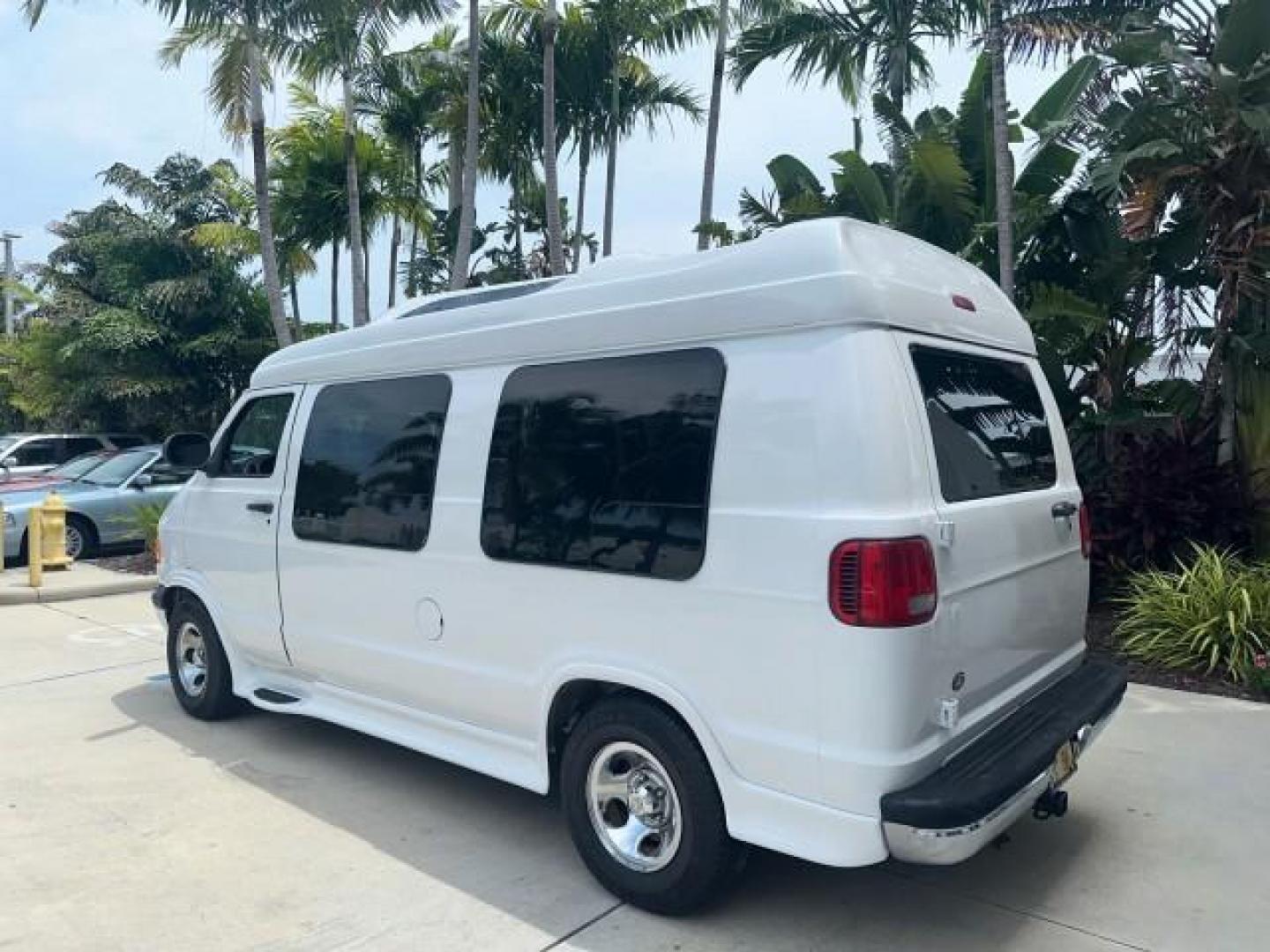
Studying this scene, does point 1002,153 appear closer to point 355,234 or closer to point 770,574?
point 770,574

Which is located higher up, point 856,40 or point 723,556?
point 856,40

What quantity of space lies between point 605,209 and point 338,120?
A: 197 inches

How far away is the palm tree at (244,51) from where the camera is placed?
44.8 ft

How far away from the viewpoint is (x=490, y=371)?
407 cm

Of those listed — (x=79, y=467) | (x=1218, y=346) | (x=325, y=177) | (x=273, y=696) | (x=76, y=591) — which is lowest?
(x=76, y=591)

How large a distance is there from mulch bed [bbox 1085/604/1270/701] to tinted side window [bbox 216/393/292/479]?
523cm

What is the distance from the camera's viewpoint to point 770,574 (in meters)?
3.07

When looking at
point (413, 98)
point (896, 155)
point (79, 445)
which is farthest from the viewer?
point (413, 98)

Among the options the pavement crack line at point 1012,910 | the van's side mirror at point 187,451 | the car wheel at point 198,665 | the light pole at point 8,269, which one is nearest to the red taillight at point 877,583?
the pavement crack line at point 1012,910

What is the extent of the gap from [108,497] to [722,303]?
11.5 metres

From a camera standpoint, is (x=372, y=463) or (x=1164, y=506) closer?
(x=372, y=463)

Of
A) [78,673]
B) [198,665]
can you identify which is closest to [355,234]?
[78,673]

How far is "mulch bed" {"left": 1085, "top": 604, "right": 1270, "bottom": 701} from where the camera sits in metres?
6.22

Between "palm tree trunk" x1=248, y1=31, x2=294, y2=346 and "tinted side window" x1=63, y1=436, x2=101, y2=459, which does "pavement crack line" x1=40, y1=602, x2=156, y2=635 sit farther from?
"tinted side window" x1=63, y1=436, x2=101, y2=459
